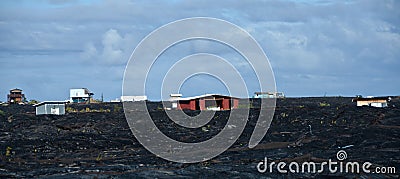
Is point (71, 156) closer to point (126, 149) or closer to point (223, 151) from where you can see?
point (126, 149)

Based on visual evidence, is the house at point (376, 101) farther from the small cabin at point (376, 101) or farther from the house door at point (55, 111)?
the house door at point (55, 111)

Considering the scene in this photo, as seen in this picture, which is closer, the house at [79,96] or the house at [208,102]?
the house at [208,102]

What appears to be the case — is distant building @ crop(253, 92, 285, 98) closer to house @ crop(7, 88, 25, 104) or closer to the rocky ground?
the rocky ground

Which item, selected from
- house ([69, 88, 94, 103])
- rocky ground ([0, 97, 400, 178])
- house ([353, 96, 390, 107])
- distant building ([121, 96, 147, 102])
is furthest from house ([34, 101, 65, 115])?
house ([69, 88, 94, 103])

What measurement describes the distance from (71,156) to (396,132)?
12362mm

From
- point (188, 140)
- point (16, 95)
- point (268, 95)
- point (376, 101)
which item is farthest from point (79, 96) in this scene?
point (188, 140)

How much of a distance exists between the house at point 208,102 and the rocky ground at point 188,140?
21.3 ft

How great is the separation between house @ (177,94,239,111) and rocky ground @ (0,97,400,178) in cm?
649

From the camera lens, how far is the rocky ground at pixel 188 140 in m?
15.2

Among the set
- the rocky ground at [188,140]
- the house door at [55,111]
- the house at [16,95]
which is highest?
the house at [16,95]

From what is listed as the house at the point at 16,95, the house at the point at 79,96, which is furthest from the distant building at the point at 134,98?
the house at the point at 16,95

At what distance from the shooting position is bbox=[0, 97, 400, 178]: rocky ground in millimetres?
15156

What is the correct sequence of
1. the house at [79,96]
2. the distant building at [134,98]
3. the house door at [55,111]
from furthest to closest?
the house at [79,96]
the distant building at [134,98]
the house door at [55,111]

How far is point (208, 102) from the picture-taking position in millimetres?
41469
